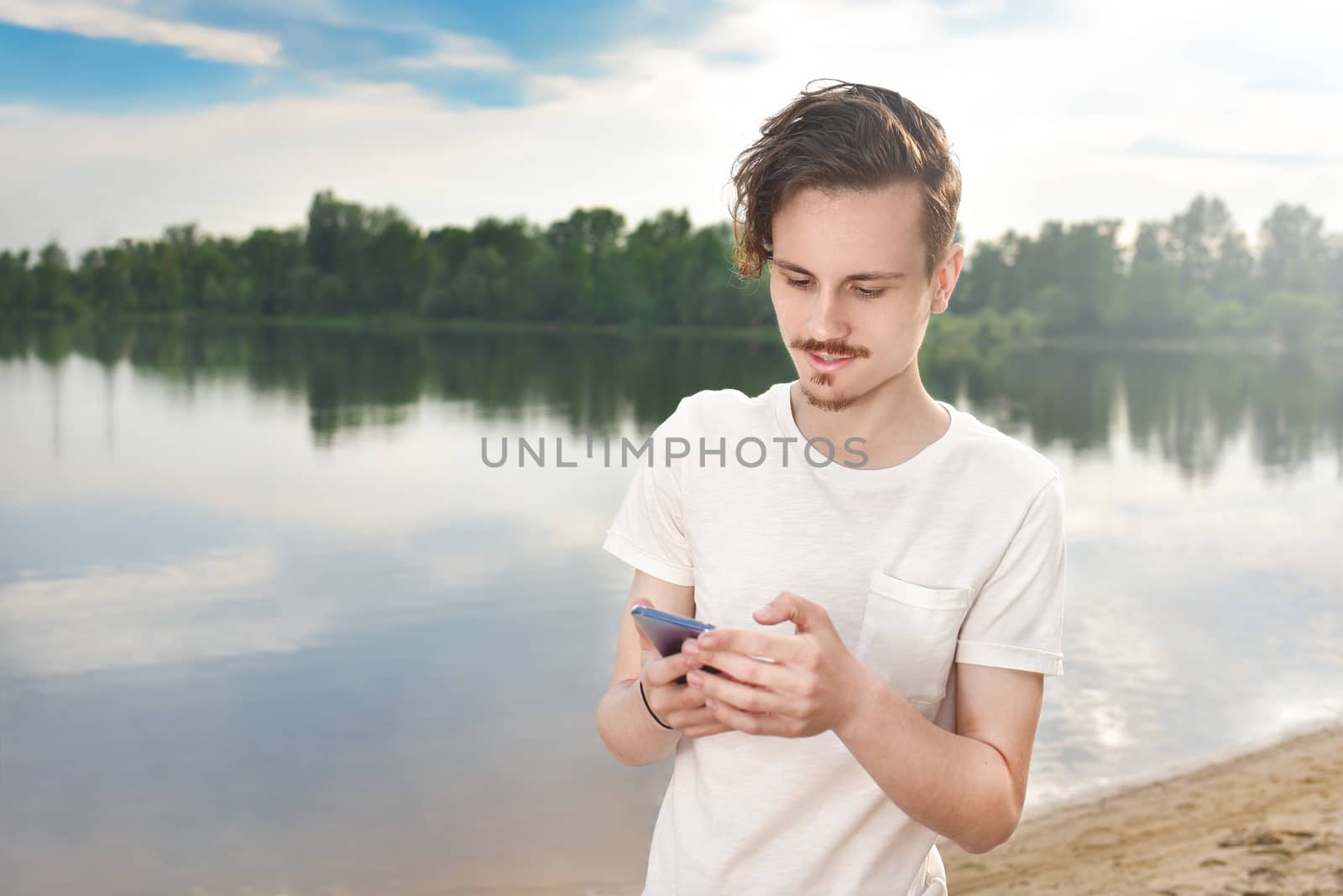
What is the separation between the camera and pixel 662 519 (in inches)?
82.0

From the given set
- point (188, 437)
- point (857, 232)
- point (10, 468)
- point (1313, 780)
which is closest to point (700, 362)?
point (188, 437)

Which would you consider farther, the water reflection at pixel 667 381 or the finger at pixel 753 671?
the water reflection at pixel 667 381

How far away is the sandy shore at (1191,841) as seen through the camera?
543cm

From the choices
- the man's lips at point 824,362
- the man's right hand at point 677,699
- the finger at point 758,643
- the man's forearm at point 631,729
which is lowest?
the man's forearm at point 631,729

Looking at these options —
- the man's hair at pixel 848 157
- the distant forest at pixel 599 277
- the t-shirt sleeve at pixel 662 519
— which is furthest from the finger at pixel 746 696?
the distant forest at pixel 599 277

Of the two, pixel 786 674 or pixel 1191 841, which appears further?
pixel 1191 841

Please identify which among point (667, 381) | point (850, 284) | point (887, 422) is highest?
point (850, 284)

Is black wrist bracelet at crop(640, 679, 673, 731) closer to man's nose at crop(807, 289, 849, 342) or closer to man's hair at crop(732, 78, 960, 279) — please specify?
man's nose at crop(807, 289, 849, 342)

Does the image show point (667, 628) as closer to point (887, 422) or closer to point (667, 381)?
point (887, 422)

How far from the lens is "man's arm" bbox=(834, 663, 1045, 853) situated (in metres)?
1.66

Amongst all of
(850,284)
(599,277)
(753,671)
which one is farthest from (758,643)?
(599,277)

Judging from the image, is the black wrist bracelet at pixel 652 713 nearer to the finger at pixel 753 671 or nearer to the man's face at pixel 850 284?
the finger at pixel 753 671

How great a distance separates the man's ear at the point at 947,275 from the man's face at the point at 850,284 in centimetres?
4

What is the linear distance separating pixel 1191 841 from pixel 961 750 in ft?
17.4
